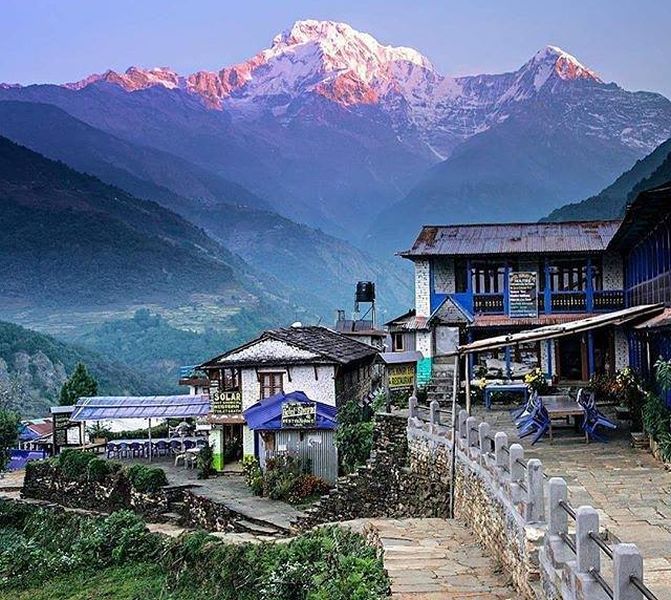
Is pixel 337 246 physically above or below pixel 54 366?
above

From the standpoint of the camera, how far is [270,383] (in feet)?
89.5

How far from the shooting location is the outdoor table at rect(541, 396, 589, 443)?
15.7m

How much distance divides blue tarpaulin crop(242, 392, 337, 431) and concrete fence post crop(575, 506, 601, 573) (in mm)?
17861

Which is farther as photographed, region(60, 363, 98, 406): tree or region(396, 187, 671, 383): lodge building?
region(60, 363, 98, 406): tree

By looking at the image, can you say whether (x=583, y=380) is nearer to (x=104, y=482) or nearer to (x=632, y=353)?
(x=632, y=353)

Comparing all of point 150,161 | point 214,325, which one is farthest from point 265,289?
point 150,161

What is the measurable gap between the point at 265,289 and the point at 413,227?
57.1 m

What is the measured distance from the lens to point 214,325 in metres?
95.2

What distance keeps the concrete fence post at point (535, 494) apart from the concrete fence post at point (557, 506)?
3.73 feet

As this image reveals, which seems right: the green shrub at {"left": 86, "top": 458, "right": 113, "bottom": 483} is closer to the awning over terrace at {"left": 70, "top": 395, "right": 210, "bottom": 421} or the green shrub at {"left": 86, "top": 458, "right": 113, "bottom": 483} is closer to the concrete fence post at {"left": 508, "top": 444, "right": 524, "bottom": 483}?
the awning over terrace at {"left": 70, "top": 395, "right": 210, "bottom": 421}

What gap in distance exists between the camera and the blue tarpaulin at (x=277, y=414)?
2447 centimetres

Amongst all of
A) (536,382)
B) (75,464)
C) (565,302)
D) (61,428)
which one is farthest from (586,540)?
(61,428)

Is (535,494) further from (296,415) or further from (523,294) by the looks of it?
(523,294)

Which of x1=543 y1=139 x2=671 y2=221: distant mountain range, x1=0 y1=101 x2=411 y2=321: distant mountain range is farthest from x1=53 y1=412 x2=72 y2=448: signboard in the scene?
x1=0 y1=101 x2=411 y2=321: distant mountain range
